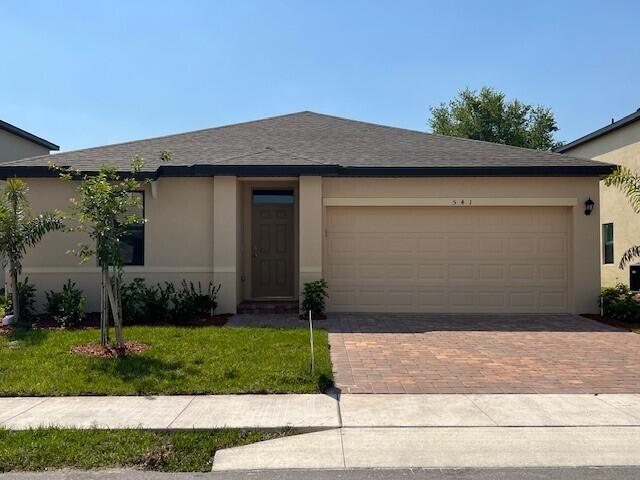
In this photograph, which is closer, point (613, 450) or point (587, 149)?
point (613, 450)

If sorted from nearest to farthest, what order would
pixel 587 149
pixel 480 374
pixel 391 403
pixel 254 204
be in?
pixel 391 403 → pixel 480 374 → pixel 254 204 → pixel 587 149

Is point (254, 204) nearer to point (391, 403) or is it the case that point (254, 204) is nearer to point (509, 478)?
point (391, 403)

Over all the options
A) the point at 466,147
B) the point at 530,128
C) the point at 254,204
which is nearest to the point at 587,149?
the point at 466,147

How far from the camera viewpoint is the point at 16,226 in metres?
9.85

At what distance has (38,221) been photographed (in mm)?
9992

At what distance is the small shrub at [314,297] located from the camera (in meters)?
11.3

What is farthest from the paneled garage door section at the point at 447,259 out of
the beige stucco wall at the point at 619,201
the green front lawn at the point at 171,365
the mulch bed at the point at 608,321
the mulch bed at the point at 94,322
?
the beige stucco wall at the point at 619,201

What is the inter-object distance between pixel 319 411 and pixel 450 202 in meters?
7.64

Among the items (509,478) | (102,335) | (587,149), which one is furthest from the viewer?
(587,149)

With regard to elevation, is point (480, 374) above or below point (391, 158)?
below

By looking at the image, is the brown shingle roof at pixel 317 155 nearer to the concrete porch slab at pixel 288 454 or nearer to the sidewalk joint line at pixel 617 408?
the sidewalk joint line at pixel 617 408

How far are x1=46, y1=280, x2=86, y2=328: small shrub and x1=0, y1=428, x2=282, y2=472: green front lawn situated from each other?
17.7 feet

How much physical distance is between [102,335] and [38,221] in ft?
10.9

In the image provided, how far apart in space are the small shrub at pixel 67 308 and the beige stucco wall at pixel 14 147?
36.4 ft
